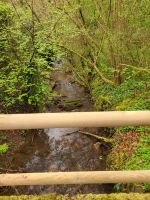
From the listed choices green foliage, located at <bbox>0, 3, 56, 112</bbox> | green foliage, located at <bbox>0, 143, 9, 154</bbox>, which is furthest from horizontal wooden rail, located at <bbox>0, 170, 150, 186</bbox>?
green foliage, located at <bbox>0, 3, 56, 112</bbox>

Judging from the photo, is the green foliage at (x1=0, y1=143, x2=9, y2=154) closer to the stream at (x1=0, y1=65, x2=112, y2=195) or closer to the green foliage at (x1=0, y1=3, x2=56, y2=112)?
the stream at (x1=0, y1=65, x2=112, y2=195)

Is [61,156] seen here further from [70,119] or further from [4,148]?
[70,119]

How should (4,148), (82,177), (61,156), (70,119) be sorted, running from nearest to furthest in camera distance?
1. (70,119)
2. (82,177)
3. (4,148)
4. (61,156)

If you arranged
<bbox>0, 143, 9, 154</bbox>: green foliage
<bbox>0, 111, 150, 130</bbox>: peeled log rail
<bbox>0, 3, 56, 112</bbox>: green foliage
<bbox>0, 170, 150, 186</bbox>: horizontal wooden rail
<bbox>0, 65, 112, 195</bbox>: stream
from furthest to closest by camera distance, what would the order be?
<bbox>0, 3, 56, 112</bbox>: green foliage < <bbox>0, 143, 9, 154</bbox>: green foliage < <bbox>0, 65, 112, 195</bbox>: stream < <bbox>0, 170, 150, 186</bbox>: horizontal wooden rail < <bbox>0, 111, 150, 130</bbox>: peeled log rail

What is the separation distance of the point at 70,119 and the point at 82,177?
27.7 inches

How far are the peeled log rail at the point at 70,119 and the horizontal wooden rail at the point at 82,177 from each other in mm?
631

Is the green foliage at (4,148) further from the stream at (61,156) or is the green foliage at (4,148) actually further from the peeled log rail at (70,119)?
the peeled log rail at (70,119)

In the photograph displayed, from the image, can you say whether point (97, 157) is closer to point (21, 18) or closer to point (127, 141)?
point (127, 141)

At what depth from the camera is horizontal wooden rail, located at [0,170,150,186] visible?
281 centimetres

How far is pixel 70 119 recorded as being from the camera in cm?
236

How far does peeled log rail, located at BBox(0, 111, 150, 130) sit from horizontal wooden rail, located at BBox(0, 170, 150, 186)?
63 cm

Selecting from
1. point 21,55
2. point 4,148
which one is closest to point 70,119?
point 4,148

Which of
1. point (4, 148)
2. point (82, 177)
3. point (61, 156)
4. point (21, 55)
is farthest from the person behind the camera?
point (21, 55)

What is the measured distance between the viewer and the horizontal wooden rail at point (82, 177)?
9.21 ft
